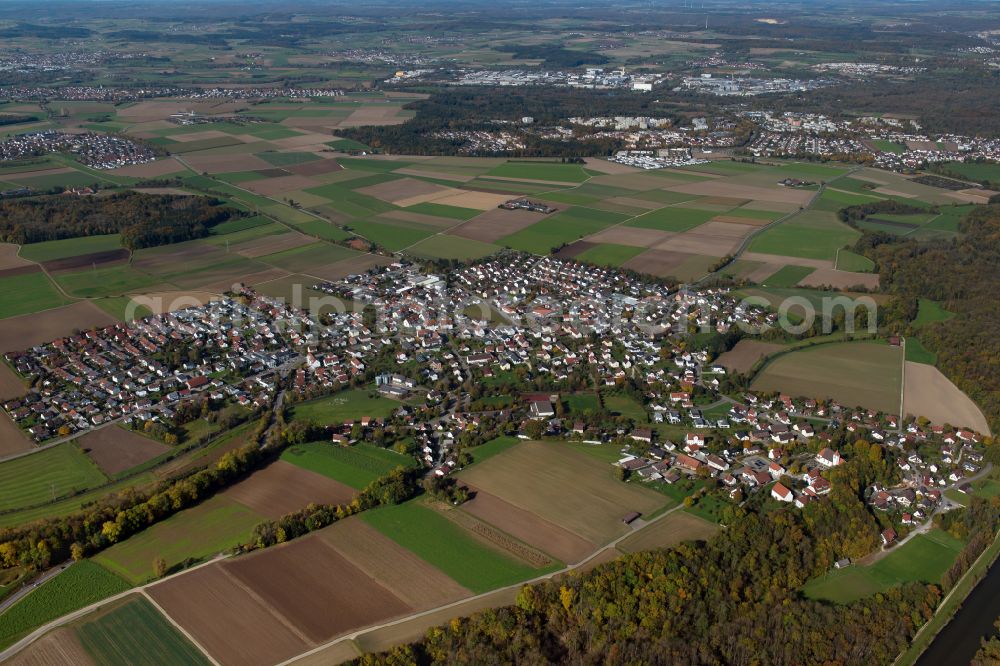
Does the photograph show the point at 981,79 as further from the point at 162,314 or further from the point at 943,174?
the point at 162,314

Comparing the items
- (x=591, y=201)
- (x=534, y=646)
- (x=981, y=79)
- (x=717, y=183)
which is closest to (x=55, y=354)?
(x=534, y=646)

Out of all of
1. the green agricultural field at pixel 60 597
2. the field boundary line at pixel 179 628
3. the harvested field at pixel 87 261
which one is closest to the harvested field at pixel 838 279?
the field boundary line at pixel 179 628

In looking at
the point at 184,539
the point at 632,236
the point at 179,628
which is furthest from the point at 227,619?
the point at 632,236

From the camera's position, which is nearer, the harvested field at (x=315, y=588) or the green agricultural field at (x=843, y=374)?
the harvested field at (x=315, y=588)

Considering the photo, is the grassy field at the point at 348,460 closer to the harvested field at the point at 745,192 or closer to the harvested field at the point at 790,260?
the harvested field at the point at 790,260

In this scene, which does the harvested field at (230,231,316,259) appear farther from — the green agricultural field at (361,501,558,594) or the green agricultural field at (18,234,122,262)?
the green agricultural field at (361,501,558,594)
